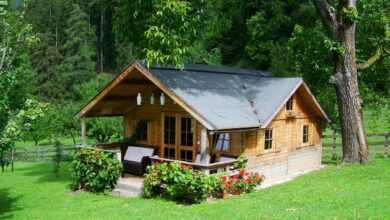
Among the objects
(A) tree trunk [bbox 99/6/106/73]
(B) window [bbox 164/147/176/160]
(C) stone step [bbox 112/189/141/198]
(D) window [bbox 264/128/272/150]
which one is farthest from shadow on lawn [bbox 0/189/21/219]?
(A) tree trunk [bbox 99/6/106/73]

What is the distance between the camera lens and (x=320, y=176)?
53.7 ft

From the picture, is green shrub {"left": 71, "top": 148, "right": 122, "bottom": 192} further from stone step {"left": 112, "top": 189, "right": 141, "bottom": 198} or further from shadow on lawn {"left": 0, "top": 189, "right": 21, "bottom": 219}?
shadow on lawn {"left": 0, "top": 189, "right": 21, "bottom": 219}

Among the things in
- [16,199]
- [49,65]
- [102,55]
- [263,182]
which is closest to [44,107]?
[16,199]

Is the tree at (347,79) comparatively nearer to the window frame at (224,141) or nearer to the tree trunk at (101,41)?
the window frame at (224,141)

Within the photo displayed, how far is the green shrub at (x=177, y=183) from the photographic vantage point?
1308cm

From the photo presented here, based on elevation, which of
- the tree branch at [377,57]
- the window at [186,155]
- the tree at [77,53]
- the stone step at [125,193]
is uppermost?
the tree at [77,53]

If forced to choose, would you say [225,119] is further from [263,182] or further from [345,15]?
[345,15]

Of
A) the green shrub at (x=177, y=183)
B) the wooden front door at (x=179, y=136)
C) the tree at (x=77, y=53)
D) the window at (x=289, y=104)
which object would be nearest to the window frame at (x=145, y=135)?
the wooden front door at (x=179, y=136)

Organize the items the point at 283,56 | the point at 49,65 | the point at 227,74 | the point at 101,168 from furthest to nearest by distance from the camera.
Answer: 1. the point at 49,65
2. the point at 283,56
3. the point at 227,74
4. the point at 101,168

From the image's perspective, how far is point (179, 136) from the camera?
1664 centimetres

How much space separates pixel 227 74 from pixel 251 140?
175 inches

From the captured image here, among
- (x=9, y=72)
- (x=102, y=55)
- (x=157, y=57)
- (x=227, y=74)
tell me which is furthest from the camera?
(x=102, y=55)

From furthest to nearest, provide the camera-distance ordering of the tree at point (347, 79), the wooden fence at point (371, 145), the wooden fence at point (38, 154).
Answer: the wooden fence at point (38, 154), the wooden fence at point (371, 145), the tree at point (347, 79)

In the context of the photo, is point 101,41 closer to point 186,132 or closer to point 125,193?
point 186,132
